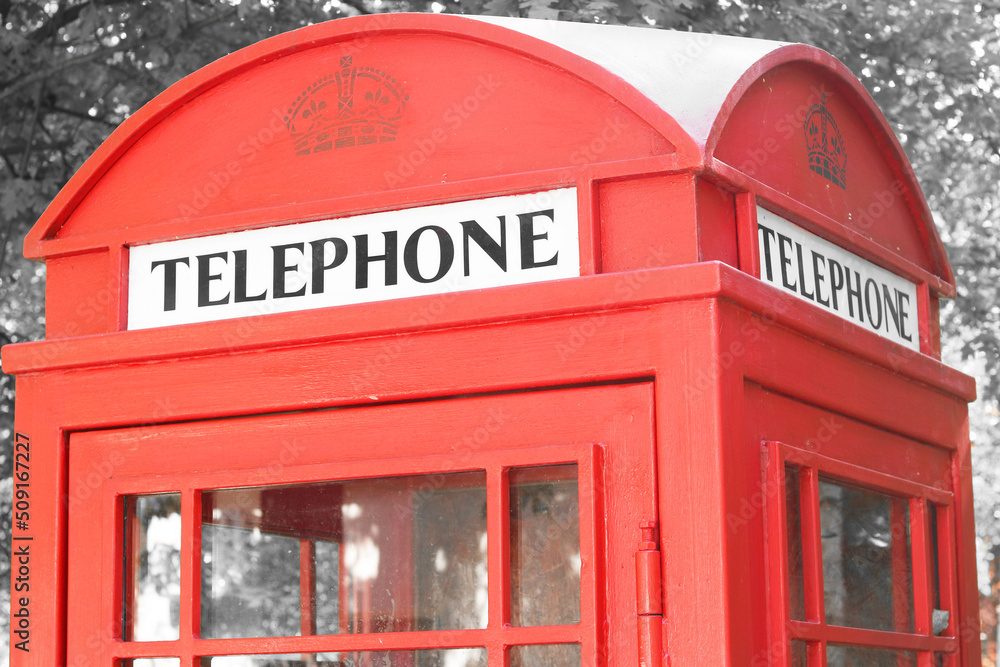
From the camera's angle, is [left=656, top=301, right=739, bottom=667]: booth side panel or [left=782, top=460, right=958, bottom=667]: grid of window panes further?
[left=782, top=460, right=958, bottom=667]: grid of window panes

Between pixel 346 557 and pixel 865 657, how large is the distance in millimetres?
972

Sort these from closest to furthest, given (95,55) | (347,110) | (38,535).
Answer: (347,110) < (38,535) < (95,55)

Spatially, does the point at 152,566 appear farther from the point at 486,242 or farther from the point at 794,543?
the point at 794,543

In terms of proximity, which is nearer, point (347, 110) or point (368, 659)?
point (368, 659)

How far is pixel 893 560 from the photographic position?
2.54 metres

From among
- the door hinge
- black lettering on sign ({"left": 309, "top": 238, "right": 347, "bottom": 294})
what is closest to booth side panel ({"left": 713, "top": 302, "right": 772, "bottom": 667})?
the door hinge

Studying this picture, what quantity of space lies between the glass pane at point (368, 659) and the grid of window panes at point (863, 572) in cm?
53

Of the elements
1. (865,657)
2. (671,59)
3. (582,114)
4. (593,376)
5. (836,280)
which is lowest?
(865,657)

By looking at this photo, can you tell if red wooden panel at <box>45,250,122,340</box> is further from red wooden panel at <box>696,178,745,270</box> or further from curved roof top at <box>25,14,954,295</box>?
red wooden panel at <box>696,178,745,270</box>

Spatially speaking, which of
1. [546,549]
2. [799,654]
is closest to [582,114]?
[546,549]

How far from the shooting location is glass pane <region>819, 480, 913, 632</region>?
7.64 ft

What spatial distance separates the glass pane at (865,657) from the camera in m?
2.21

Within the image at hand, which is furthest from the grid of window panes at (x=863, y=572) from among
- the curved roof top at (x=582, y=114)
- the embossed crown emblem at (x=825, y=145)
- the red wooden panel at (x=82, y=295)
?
the red wooden panel at (x=82, y=295)

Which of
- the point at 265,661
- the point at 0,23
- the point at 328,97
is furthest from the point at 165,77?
the point at 265,661
